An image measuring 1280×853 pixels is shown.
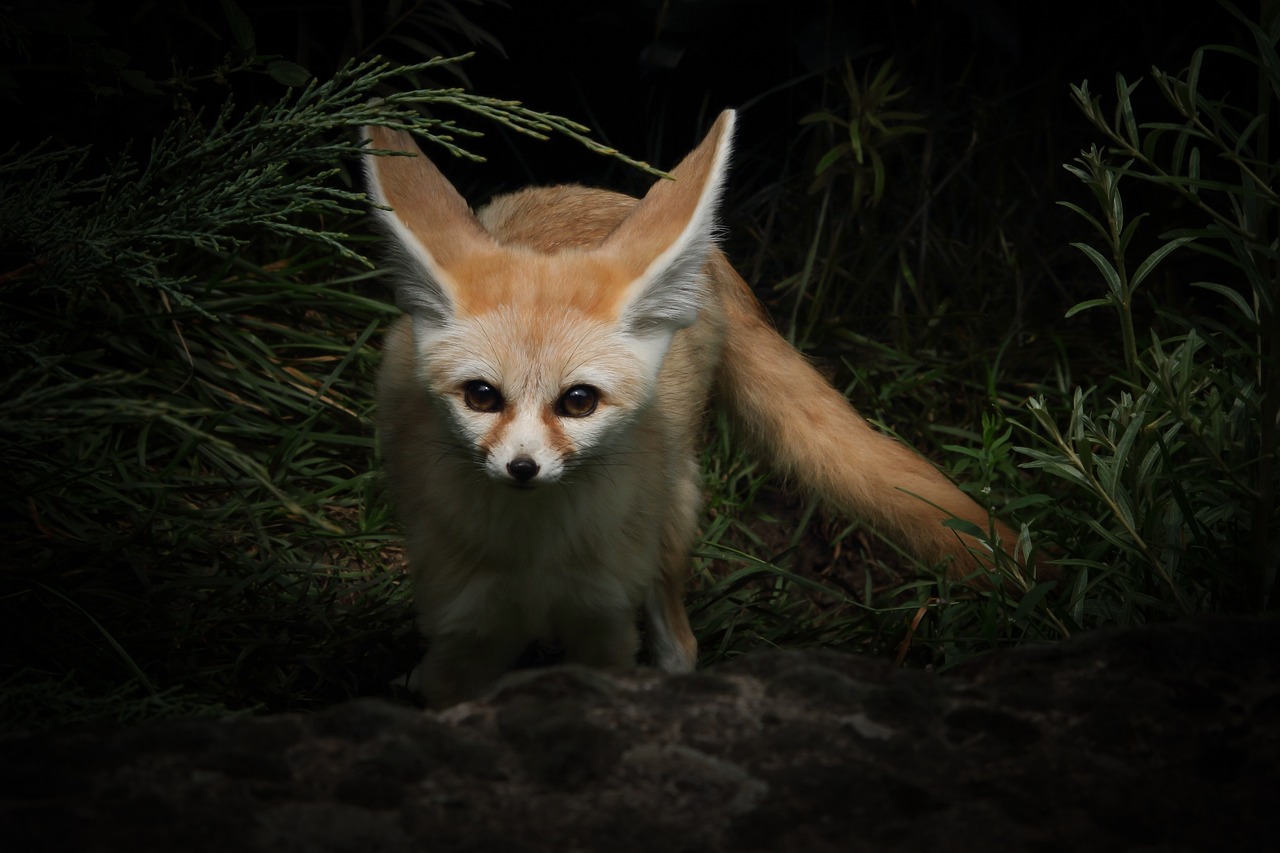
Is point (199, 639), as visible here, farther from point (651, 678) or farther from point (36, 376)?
point (651, 678)

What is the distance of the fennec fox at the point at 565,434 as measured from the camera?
7.43 ft

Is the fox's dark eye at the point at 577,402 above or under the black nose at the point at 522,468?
above

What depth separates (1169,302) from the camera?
382 centimetres

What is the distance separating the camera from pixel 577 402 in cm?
228

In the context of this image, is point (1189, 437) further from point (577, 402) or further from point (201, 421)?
point (201, 421)

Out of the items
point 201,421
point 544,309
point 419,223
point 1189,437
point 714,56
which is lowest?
point 201,421

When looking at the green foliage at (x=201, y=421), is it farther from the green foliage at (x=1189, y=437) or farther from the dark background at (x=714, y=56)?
the green foliage at (x=1189, y=437)

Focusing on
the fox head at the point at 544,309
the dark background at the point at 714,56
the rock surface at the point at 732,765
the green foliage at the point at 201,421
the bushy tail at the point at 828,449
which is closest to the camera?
the rock surface at the point at 732,765

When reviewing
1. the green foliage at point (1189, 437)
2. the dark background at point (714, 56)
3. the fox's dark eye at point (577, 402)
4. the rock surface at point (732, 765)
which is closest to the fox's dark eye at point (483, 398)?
the fox's dark eye at point (577, 402)

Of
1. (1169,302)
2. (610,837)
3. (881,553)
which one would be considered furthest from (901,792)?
(1169,302)

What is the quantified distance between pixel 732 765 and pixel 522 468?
0.83m

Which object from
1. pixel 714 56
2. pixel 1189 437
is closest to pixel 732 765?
pixel 1189 437

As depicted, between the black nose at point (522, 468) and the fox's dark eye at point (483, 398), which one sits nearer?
the black nose at point (522, 468)

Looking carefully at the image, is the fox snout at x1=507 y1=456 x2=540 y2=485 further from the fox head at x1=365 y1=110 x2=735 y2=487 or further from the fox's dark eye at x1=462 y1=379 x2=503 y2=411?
the fox's dark eye at x1=462 y1=379 x2=503 y2=411
